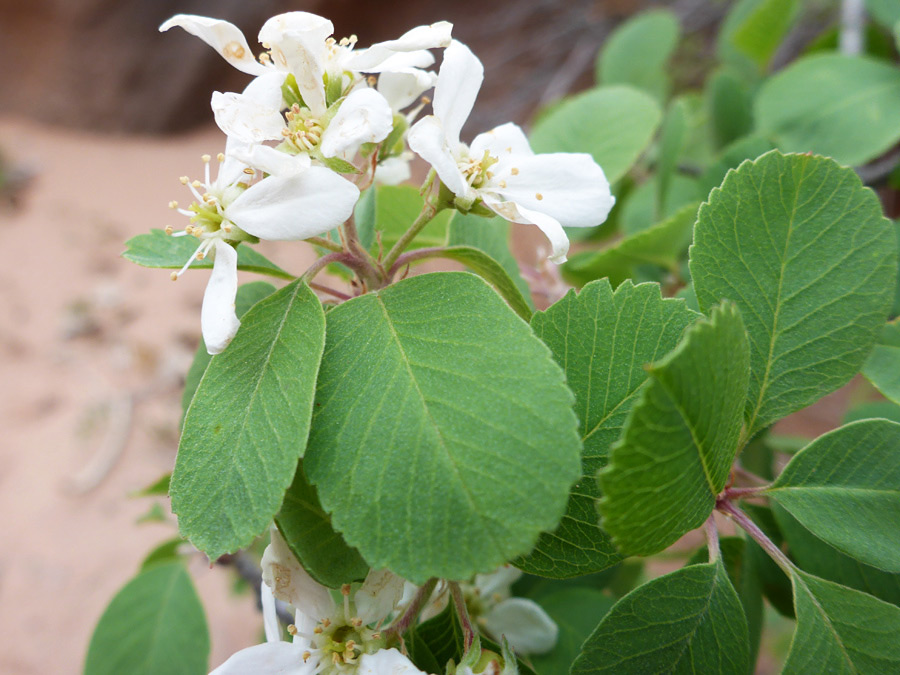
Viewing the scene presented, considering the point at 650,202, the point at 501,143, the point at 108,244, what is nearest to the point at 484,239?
the point at 501,143

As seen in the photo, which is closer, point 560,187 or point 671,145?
point 560,187

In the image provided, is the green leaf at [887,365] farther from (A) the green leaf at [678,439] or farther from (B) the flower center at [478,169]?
(B) the flower center at [478,169]

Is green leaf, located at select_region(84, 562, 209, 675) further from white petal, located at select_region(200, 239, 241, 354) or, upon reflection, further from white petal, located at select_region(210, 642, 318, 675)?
white petal, located at select_region(200, 239, 241, 354)

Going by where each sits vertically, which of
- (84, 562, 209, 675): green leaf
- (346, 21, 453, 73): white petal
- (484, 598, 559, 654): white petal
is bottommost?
(84, 562, 209, 675): green leaf

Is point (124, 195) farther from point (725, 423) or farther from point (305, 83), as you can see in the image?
point (725, 423)

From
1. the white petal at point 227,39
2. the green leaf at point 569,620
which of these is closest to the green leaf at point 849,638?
the green leaf at point 569,620

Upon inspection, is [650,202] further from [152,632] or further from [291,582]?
[152,632]

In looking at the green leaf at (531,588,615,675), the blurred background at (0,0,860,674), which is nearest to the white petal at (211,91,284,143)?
the green leaf at (531,588,615,675)
